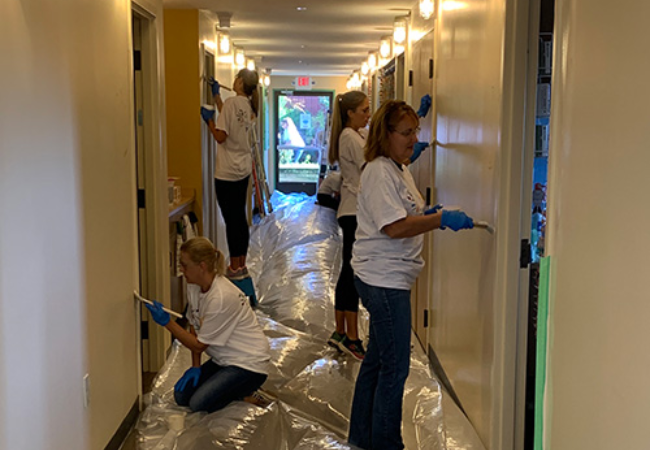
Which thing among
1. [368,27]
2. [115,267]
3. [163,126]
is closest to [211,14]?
[368,27]

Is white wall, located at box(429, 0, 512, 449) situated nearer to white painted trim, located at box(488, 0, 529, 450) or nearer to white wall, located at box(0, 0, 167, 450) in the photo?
white painted trim, located at box(488, 0, 529, 450)

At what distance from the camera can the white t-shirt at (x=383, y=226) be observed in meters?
2.56

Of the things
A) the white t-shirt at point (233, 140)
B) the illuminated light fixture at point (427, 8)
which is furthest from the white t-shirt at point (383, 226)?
the white t-shirt at point (233, 140)

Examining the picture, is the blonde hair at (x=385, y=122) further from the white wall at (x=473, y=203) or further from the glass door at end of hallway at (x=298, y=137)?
the glass door at end of hallway at (x=298, y=137)

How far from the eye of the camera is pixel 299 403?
11.3ft

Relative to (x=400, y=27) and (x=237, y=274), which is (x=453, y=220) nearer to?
(x=237, y=274)

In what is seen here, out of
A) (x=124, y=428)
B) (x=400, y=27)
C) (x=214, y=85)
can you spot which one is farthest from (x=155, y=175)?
(x=400, y=27)

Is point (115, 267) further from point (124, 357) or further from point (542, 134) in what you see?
point (542, 134)

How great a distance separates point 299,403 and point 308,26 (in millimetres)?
4018

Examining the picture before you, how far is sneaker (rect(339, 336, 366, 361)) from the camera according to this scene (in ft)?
13.4

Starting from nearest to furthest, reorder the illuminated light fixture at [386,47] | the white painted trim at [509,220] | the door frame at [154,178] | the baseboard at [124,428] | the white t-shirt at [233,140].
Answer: the white painted trim at [509,220]
the baseboard at [124,428]
the door frame at [154,178]
the white t-shirt at [233,140]
the illuminated light fixture at [386,47]

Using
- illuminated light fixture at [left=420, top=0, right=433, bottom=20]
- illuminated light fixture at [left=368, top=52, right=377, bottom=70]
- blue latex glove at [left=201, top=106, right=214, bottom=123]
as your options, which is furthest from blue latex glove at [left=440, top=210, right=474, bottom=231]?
illuminated light fixture at [left=368, top=52, right=377, bottom=70]

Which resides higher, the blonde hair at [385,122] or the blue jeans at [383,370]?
the blonde hair at [385,122]

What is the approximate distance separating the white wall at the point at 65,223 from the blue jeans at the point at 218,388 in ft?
0.83
